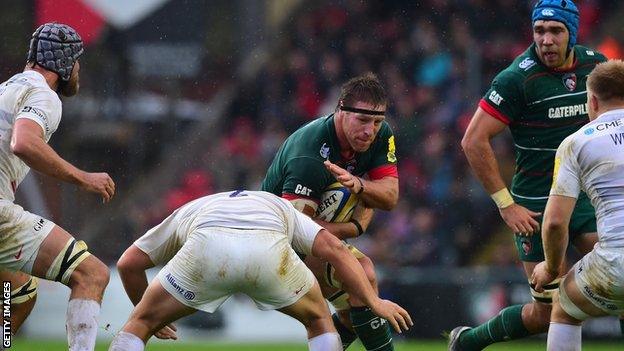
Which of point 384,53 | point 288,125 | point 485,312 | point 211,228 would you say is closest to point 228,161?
point 288,125

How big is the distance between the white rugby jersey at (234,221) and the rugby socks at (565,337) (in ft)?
5.03

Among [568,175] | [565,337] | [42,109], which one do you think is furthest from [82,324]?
[568,175]

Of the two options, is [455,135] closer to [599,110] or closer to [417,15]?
[417,15]

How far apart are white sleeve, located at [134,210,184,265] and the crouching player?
0.09m

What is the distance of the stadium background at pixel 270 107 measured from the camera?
15.7 metres

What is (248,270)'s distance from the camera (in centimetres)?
662

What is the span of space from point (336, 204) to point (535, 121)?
1512mm

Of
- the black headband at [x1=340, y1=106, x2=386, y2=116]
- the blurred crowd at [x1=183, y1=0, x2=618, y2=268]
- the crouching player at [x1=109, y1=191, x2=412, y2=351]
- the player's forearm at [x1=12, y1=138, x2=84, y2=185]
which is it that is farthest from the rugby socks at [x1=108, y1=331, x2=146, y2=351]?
the blurred crowd at [x1=183, y1=0, x2=618, y2=268]

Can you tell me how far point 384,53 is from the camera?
59.7 ft

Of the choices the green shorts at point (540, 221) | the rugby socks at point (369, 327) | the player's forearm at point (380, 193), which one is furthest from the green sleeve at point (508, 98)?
the rugby socks at point (369, 327)

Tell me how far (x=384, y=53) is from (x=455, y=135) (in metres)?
2.14

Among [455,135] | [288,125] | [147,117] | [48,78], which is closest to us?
[48,78]

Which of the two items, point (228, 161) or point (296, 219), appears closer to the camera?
point (296, 219)

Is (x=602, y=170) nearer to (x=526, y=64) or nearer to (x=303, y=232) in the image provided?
(x=303, y=232)
